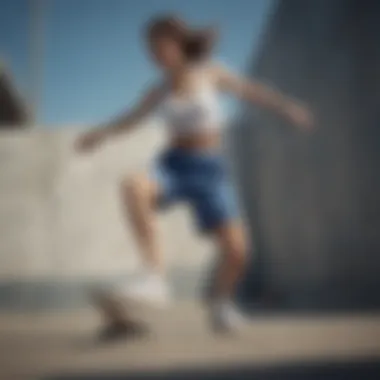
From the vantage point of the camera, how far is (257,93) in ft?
4.54

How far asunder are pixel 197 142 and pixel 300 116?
20cm

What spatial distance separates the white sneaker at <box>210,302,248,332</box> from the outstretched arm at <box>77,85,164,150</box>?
0.36m

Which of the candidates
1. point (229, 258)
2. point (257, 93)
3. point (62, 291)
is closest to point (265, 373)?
point (229, 258)

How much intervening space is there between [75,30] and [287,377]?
2.39ft

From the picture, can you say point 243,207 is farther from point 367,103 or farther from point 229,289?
point 367,103

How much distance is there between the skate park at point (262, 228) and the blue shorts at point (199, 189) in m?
0.03

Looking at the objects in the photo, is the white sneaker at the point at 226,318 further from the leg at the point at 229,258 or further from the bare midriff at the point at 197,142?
the bare midriff at the point at 197,142

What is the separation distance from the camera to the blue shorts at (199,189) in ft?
4.36

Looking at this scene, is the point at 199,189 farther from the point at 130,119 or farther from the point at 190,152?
the point at 130,119

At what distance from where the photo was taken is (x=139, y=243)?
1351 millimetres

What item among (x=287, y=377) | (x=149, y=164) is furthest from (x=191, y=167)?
(x=287, y=377)

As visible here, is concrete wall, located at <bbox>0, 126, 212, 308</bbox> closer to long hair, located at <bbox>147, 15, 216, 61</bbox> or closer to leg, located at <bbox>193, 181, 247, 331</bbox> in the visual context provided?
leg, located at <bbox>193, 181, 247, 331</bbox>

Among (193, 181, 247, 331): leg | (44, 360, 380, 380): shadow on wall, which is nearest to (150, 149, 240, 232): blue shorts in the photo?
(193, 181, 247, 331): leg

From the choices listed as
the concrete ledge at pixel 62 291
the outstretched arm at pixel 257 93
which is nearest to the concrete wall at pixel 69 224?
the concrete ledge at pixel 62 291
